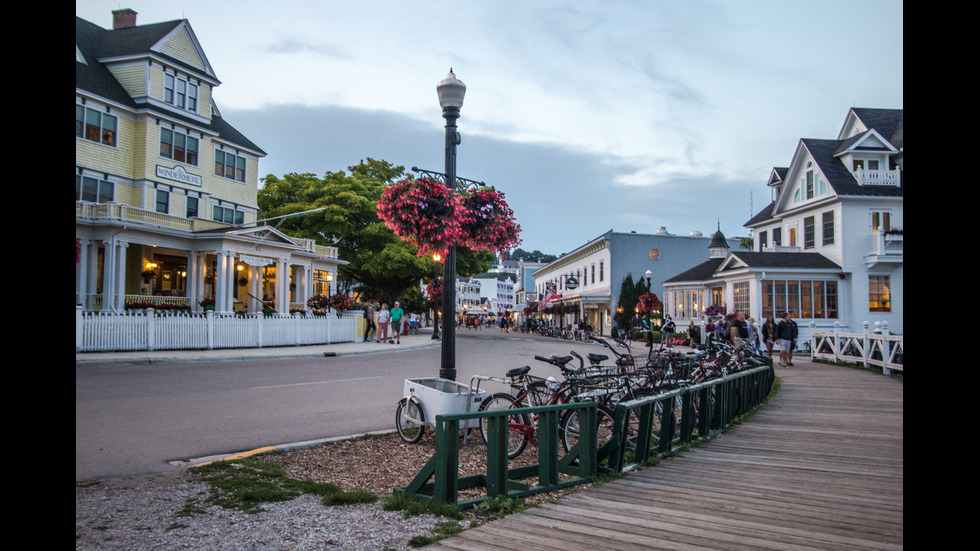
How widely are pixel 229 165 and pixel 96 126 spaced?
7022mm

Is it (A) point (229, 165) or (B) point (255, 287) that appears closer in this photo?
(B) point (255, 287)

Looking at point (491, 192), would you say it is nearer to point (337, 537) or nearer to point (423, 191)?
point (423, 191)

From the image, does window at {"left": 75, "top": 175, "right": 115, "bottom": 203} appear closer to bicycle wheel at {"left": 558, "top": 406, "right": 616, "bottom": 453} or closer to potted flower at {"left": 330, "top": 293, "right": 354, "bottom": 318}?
potted flower at {"left": 330, "top": 293, "right": 354, "bottom": 318}

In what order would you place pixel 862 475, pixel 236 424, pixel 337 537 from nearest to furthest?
pixel 337 537 → pixel 862 475 → pixel 236 424

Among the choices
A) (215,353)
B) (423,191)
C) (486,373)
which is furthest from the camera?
(215,353)

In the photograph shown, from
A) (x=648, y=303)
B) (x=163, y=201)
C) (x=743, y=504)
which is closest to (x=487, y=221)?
(x=743, y=504)

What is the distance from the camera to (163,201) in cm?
2892

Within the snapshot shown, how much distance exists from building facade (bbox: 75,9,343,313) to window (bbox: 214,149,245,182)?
50mm

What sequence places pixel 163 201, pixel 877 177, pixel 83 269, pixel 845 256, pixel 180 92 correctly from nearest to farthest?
pixel 83 269 → pixel 163 201 → pixel 180 92 → pixel 845 256 → pixel 877 177

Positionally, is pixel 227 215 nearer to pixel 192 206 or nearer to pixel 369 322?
pixel 192 206

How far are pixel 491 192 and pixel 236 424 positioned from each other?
475 centimetres
